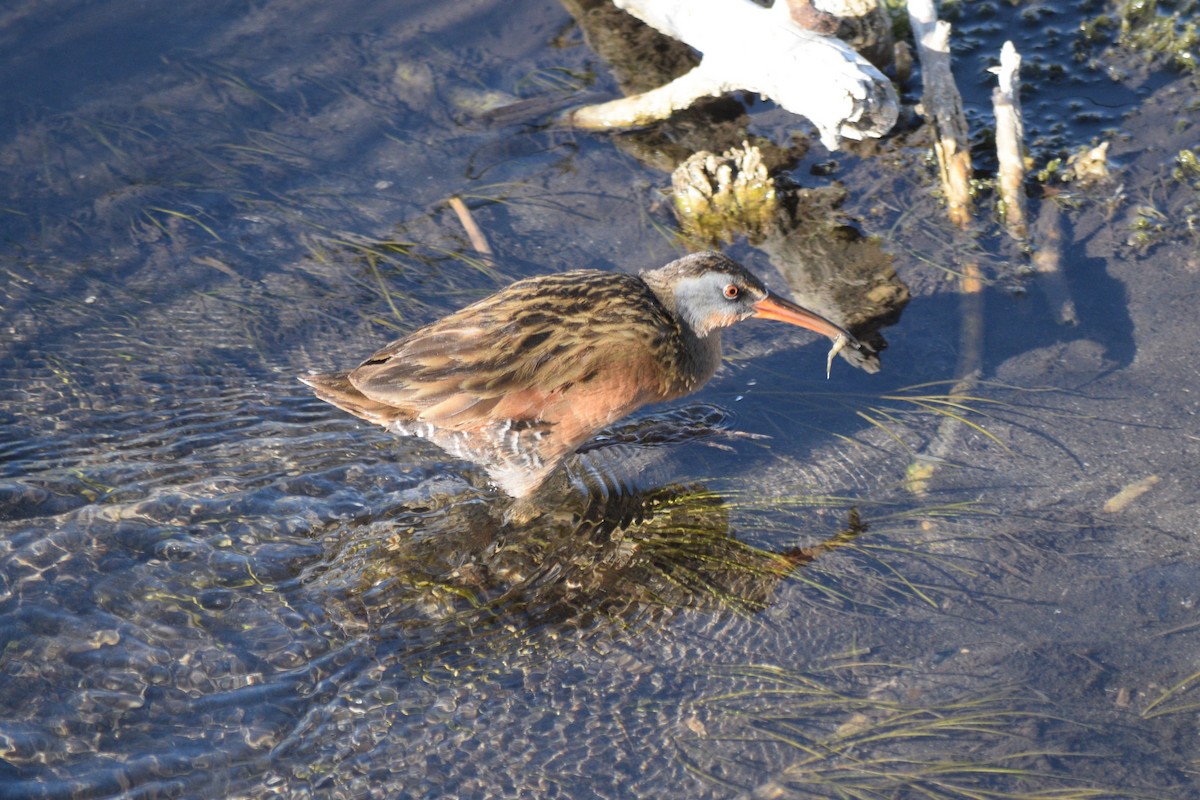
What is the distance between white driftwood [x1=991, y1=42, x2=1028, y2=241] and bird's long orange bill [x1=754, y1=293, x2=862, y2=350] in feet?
4.43

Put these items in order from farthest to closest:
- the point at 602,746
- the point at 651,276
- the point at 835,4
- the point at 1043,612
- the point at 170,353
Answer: the point at 835,4 < the point at 170,353 < the point at 651,276 < the point at 1043,612 < the point at 602,746

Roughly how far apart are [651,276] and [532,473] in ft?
3.17

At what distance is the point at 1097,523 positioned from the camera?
4.16m

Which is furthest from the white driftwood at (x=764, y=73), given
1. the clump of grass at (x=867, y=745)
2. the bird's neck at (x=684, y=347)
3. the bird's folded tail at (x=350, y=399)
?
the clump of grass at (x=867, y=745)

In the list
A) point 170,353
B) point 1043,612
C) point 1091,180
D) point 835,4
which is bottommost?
point 1043,612

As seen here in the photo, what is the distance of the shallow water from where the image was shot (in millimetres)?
3570

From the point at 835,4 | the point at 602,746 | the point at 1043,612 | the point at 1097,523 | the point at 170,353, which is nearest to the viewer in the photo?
the point at 602,746

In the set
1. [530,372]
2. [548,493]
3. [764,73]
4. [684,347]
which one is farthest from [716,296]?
[764,73]

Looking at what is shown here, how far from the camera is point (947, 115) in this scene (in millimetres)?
5453

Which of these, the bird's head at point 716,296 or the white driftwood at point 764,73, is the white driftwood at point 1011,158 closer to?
the white driftwood at point 764,73

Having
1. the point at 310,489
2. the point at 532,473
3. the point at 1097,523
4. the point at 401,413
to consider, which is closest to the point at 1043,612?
the point at 1097,523

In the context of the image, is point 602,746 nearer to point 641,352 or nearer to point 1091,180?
point 641,352

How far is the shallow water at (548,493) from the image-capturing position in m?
3.57

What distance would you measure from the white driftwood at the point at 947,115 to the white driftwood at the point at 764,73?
1.23 feet
